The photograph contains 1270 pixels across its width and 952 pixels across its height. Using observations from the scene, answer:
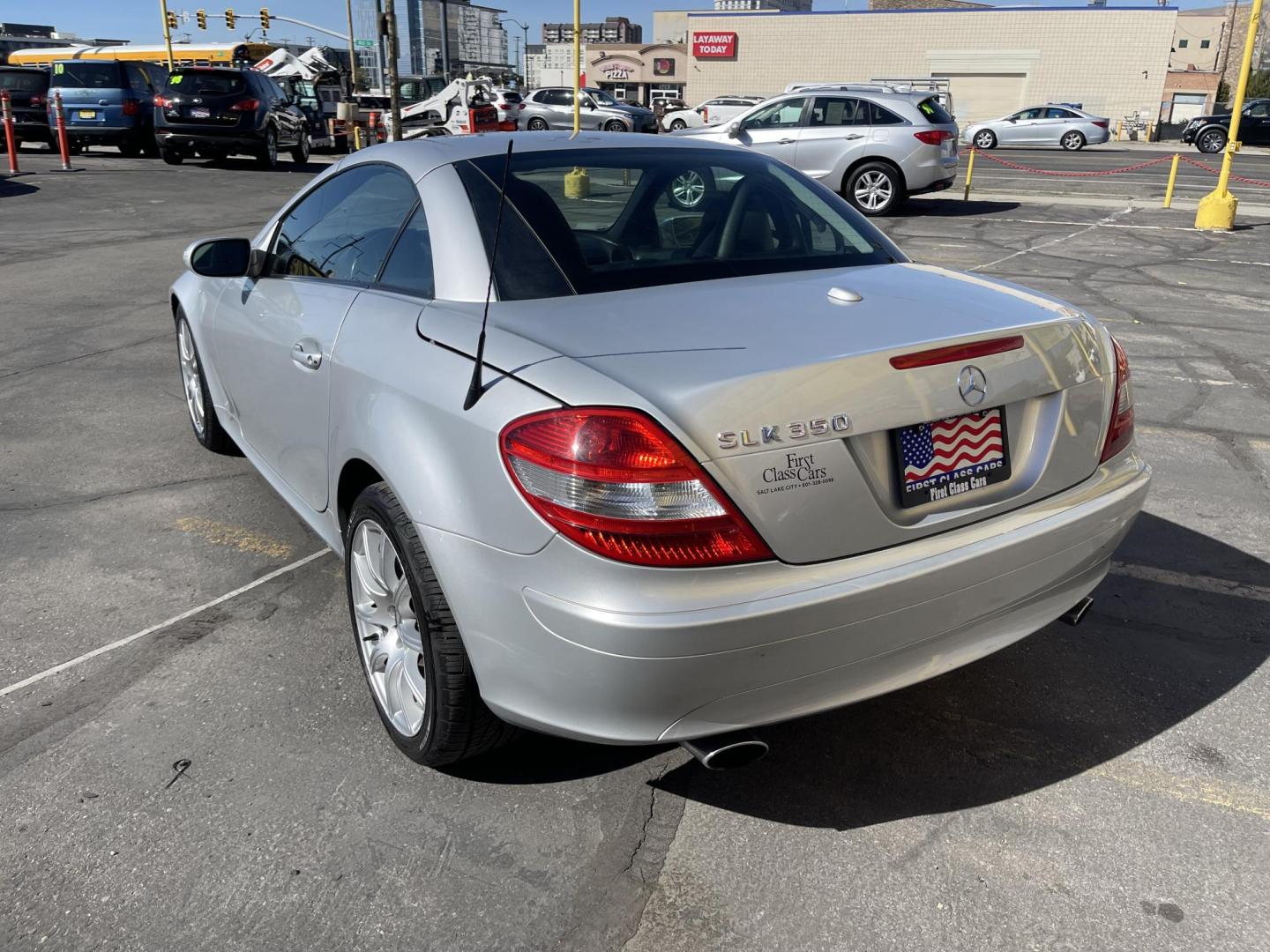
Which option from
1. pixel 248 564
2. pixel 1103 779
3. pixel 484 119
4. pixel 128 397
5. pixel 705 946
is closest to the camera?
pixel 705 946

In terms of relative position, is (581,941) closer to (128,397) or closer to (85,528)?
(85,528)

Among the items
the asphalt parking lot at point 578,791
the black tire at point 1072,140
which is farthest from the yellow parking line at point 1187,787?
the black tire at point 1072,140

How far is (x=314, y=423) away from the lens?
3.00 metres

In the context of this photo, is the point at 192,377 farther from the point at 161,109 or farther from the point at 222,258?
the point at 161,109

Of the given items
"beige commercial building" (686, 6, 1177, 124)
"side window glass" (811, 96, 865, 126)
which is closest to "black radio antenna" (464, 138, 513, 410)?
"side window glass" (811, 96, 865, 126)

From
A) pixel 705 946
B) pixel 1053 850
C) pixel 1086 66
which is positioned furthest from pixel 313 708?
pixel 1086 66

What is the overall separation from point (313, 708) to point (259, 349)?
131cm

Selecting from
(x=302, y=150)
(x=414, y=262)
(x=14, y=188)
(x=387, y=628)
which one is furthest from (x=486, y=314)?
(x=302, y=150)

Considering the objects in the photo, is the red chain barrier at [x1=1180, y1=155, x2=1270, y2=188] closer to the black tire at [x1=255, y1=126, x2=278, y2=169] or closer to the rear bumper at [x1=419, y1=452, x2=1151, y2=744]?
the black tire at [x1=255, y1=126, x2=278, y2=169]

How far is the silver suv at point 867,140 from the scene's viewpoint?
14930 mm

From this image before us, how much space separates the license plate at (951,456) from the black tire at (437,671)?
105 cm

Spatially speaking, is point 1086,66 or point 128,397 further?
point 1086,66

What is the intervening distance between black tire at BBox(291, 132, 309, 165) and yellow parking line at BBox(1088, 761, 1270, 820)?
2433 cm

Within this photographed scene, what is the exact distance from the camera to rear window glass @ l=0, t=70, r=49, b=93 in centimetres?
2333
